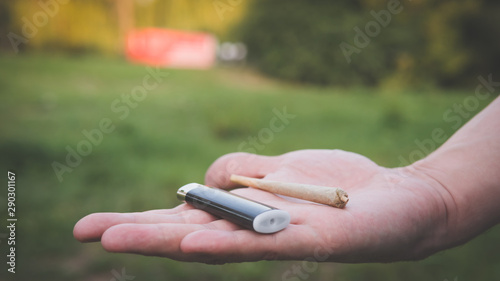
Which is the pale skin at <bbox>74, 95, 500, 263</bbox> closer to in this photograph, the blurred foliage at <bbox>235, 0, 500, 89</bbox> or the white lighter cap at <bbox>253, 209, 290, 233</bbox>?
the white lighter cap at <bbox>253, 209, 290, 233</bbox>

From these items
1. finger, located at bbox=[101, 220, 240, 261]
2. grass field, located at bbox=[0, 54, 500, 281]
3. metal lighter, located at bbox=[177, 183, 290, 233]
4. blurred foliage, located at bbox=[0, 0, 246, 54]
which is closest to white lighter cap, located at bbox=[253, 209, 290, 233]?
metal lighter, located at bbox=[177, 183, 290, 233]

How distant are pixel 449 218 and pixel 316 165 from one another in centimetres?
80

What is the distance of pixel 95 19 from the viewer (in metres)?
12.9

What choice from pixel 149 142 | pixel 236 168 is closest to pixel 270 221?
pixel 236 168

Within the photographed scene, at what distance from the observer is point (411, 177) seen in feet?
8.03

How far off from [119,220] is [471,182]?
6.01 ft

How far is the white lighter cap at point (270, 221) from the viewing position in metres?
1.80

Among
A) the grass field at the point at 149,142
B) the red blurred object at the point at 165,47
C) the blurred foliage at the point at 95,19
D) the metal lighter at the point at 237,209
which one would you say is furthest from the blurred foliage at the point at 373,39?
the metal lighter at the point at 237,209

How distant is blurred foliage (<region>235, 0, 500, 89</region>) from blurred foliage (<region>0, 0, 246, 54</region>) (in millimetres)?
1470

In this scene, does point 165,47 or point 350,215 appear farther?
point 165,47

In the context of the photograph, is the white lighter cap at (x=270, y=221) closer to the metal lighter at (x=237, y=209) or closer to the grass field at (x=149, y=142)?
the metal lighter at (x=237, y=209)

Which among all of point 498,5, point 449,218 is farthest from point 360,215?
point 498,5

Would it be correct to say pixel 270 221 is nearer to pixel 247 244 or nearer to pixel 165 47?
pixel 247 244

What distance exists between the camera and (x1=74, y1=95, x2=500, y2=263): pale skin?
1.70 metres
